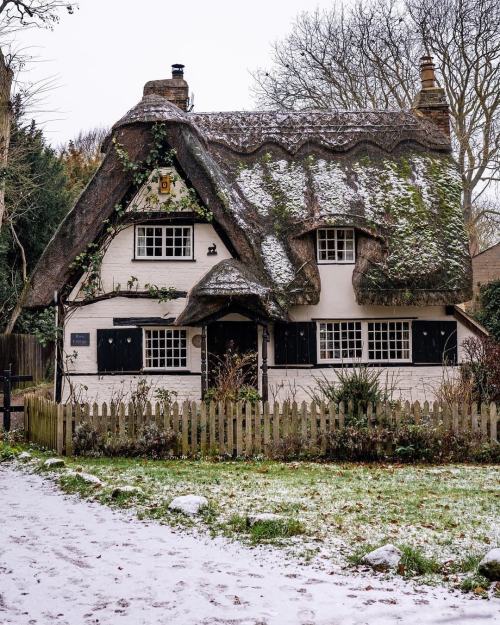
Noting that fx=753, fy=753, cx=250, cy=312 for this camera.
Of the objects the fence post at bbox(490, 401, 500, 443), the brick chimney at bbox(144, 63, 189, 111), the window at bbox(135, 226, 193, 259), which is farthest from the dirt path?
the brick chimney at bbox(144, 63, 189, 111)

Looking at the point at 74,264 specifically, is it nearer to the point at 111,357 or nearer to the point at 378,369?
the point at 111,357

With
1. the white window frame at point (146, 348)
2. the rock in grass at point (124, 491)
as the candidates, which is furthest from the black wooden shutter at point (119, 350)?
the rock in grass at point (124, 491)

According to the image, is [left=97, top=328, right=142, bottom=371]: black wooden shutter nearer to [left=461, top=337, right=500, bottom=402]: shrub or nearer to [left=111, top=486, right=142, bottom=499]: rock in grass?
[left=461, top=337, right=500, bottom=402]: shrub

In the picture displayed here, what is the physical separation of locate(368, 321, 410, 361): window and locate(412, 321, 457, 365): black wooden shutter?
0.75 feet

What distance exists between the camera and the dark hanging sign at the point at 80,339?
57.6ft

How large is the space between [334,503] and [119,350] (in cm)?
969

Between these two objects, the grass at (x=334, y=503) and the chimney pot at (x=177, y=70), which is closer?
the grass at (x=334, y=503)

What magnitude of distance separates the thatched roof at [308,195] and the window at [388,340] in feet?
3.28

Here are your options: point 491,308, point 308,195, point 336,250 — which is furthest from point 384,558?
point 491,308

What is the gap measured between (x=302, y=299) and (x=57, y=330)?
5.71 m

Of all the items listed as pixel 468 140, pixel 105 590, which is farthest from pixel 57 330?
pixel 468 140

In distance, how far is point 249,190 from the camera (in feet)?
63.6

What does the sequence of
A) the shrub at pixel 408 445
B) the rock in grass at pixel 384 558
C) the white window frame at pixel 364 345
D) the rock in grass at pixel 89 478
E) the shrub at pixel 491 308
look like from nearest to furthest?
the rock in grass at pixel 384 558 → the rock in grass at pixel 89 478 → the shrub at pixel 408 445 → the white window frame at pixel 364 345 → the shrub at pixel 491 308

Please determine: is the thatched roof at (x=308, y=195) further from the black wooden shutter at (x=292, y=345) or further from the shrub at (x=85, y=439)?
the shrub at (x=85, y=439)
